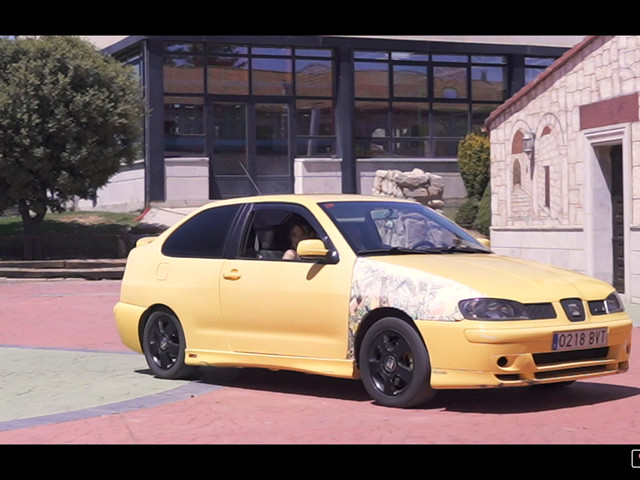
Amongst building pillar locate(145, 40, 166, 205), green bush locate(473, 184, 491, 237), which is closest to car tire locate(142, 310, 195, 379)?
green bush locate(473, 184, 491, 237)

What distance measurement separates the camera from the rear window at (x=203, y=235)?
10.4 metres

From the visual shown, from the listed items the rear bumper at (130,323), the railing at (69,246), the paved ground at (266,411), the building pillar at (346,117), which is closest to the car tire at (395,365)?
the paved ground at (266,411)

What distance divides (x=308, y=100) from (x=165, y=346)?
28173 mm

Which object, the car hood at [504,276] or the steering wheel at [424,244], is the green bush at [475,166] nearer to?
the steering wheel at [424,244]

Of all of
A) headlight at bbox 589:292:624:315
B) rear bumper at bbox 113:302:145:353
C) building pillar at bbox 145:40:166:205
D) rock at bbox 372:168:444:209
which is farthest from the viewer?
building pillar at bbox 145:40:166:205

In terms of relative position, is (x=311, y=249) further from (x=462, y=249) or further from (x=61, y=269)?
(x=61, y=269)

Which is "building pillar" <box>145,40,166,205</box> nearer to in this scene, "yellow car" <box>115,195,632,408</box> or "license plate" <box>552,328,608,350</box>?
"yellow car" <box>115,195,632,408</box>

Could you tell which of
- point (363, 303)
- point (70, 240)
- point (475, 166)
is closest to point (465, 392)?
point (363, 303)

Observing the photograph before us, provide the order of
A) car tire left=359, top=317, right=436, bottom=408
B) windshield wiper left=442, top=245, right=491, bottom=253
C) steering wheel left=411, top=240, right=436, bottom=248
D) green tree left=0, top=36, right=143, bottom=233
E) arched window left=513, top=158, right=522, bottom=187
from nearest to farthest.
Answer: car tire left=359, top=317, right=436, bottom=408 < steering wheel left=411, top=240, right=436, bottom=248 < windshield wiper left=442, top=245, right=491, bottom=253 < arched window left=513, top=158, right=522, bottom=187 < green tree left=0, top=36, right=143, bottom=233

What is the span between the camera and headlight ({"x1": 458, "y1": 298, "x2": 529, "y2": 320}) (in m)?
8.38

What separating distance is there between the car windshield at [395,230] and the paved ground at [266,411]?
48.0 inches

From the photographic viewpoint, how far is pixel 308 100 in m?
38.3

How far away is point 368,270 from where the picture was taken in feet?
29.6
